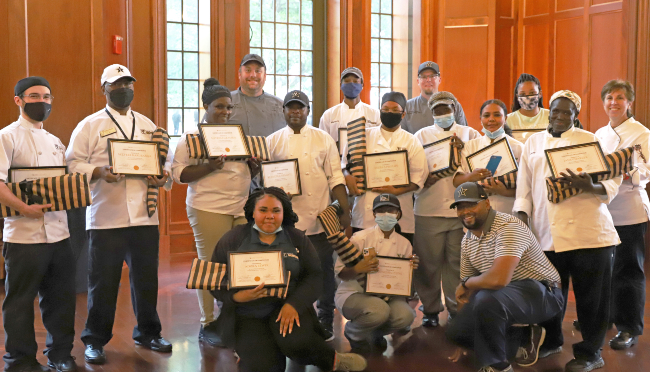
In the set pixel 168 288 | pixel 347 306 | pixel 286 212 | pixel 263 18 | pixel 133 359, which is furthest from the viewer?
pixel 263 18

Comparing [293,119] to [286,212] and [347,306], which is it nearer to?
[286,212]

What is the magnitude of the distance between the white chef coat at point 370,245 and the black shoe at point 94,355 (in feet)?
5.38

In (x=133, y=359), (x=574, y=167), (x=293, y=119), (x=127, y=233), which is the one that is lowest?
(x=133, y=359)

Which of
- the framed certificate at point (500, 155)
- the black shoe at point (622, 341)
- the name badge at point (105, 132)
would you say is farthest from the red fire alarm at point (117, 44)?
the black shoe at point (622, 341)

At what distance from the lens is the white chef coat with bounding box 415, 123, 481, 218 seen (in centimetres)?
479

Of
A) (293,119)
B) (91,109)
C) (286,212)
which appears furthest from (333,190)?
(91,109)

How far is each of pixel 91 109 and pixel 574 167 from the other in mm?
4650

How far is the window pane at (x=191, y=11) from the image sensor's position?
307 inches

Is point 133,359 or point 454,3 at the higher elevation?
point 454,3

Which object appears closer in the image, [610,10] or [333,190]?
[333,190]

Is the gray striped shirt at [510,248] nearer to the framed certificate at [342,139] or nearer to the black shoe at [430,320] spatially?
the black shoe at [430,320]

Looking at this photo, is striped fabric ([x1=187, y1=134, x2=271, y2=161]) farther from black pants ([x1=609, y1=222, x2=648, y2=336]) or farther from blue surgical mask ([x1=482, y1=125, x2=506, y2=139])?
black pants ([x1=609, y1=222, x2=648, y2=336])

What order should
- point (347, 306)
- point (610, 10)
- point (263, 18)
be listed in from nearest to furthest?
point (347, 306)
point (610, 10)
point (263, 18)

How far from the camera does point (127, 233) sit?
4105mm
